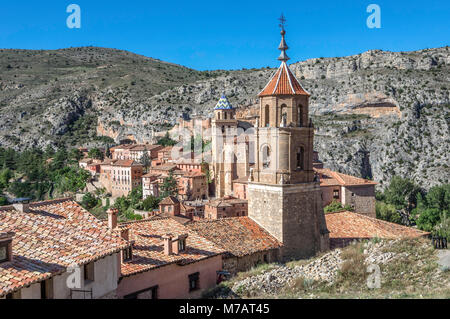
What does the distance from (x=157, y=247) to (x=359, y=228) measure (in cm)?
1266

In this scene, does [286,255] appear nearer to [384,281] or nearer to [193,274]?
[193,274]

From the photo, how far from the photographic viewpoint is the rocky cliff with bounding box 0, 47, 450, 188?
8875cm

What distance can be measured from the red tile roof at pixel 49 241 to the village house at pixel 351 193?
39.8m

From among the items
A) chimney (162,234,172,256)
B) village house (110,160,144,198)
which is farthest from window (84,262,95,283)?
village house (110,160,144,198)

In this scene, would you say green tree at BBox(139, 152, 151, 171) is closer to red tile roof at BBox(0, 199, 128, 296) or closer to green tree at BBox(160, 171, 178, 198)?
green tree at BBox(160, 171, 178, 198)

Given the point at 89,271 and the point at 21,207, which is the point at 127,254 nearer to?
the point at 89,271

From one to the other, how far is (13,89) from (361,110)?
100 meters

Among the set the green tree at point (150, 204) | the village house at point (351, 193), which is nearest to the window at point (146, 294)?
the village house at point (351, 193)

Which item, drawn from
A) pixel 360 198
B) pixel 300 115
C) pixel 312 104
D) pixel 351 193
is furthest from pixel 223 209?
pixel 312 104

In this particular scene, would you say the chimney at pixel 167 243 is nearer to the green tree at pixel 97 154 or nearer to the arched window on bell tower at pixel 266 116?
the arched window on bell tower at pixel 266 116

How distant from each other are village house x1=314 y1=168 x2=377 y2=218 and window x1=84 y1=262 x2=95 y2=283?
41.1 m

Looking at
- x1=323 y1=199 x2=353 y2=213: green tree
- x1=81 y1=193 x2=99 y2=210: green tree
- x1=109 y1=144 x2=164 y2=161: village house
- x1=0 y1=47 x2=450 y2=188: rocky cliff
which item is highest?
x1=0 y1=47 x2=450 y2=188: rocky cliff

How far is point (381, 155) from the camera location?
8844cm

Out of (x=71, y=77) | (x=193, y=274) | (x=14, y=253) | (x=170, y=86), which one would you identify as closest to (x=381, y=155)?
(x=170, y=86)
